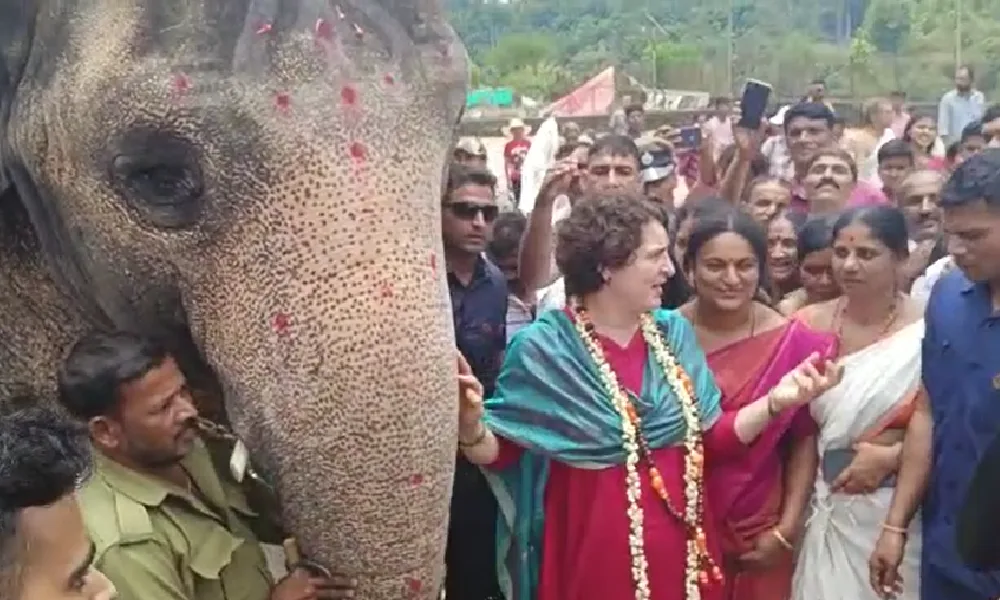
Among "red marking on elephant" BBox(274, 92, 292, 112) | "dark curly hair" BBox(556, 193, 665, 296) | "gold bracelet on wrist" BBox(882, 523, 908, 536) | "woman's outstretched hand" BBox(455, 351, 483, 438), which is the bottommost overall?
"gold bracelet on wrist" BBox(882, 523, 908, 536)

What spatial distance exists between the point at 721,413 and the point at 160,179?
1.37m

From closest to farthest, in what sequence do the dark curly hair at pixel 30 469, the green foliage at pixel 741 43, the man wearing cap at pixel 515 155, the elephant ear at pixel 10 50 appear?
the dark curly hair at pixel 30 469 < the elephant ear at pixel 10 50 < the man wearing cap at pixel 515 155 < the green foliage at pixel 741 43

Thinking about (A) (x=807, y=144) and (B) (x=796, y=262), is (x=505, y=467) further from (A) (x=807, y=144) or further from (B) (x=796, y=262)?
(A) (x=807, y=144)

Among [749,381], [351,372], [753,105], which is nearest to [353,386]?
[351,372]

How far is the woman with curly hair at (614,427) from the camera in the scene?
275cm

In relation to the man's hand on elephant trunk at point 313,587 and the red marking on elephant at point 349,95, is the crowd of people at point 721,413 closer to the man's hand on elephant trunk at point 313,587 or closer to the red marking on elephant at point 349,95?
the man's hand on elephant trunk at point 313,587

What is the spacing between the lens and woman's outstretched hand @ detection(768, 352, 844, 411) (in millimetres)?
2684

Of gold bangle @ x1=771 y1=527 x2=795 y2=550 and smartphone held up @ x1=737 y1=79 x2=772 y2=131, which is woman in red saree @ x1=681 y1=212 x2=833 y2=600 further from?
smartphone held up @ x1=737 y1=79 x2=772 y2=131

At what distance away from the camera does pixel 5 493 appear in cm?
140

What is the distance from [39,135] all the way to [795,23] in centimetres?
5067

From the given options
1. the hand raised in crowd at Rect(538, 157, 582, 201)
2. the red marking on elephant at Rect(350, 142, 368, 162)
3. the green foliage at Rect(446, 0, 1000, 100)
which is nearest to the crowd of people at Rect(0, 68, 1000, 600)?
the hand raised in crowd at Rect(538, 157, 582, 201)

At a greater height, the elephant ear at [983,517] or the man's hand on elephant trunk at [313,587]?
the man's hand on elephant trunk at [313,587]

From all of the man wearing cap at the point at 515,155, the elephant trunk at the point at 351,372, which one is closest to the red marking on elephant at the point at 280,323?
the elephant trunk at the point at 351,372

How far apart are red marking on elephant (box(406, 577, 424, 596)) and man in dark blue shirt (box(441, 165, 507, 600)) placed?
1252 mm
